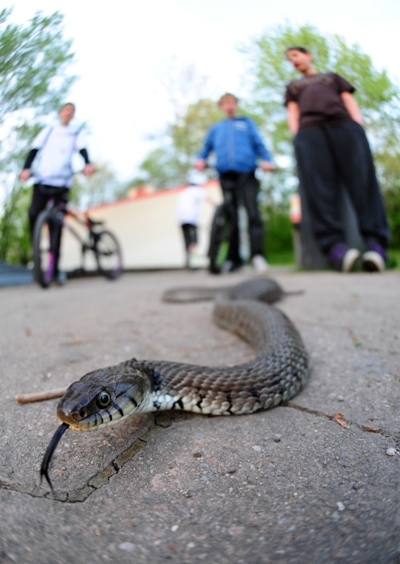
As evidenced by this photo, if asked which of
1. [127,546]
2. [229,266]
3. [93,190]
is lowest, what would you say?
[127,546]

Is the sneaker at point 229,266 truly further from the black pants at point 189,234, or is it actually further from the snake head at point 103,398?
the snake head at point 103,398

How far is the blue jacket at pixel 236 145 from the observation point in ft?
21.1

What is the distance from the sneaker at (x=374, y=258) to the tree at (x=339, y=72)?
1.19 m

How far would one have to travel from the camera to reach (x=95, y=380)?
5.10 feet

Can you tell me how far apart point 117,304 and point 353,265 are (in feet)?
8.67

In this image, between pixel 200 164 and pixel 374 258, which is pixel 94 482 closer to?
pixel 374 258

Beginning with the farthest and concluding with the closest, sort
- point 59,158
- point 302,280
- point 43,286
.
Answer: point 302,280, point 43,286, point 59,158

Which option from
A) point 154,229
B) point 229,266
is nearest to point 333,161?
point 229,266

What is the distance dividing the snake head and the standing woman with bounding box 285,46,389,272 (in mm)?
1743

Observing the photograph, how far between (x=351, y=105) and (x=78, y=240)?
4.07 metres

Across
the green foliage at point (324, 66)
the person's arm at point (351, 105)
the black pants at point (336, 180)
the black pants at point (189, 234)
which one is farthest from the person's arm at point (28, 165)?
the black pants at point (189, 234)

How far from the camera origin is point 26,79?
154 centimetres

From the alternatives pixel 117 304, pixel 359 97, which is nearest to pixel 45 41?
pixel 359 97

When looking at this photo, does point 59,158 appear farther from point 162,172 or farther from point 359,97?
point 162,172
